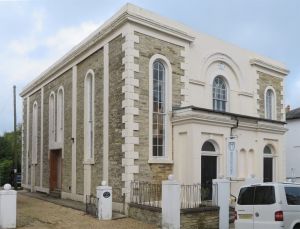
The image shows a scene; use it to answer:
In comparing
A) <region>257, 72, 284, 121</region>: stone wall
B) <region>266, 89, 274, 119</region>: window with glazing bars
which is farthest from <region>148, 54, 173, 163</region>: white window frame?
<region>266, 89, 274, 119</region>: window with glazing bars

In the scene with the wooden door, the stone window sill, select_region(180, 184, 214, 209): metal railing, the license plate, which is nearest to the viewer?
the license plate

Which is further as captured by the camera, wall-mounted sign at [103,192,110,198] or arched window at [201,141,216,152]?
arched window at [201,141,216,152]

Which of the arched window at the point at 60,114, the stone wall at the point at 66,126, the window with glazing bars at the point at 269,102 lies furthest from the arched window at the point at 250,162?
the arched window at the point at 60,114

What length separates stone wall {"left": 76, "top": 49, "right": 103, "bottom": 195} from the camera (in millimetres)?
19266

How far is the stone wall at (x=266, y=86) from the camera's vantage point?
23531 mm

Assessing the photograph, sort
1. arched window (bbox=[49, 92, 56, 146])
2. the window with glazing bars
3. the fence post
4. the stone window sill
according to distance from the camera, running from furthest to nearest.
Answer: arched window (bbox=[49, 92, 56, 146]) < the window with glazing bars < the stone window sill < the fence post

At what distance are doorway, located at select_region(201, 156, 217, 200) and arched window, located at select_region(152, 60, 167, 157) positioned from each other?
5.80 feet

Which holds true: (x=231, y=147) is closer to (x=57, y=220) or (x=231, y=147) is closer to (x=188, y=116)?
(x=188, y=116)

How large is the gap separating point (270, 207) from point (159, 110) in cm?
789

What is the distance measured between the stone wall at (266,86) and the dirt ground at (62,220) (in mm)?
11254

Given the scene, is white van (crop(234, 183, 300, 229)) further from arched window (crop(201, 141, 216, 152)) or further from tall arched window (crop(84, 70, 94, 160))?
tall arched window (crop(84, 70, 94, 160))

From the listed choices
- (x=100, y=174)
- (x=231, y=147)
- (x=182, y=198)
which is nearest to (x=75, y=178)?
(x=100, y=174)

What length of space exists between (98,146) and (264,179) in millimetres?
8301

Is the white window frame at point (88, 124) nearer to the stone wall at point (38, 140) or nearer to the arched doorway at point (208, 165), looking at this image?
the arched doorway at point (208, 165)
